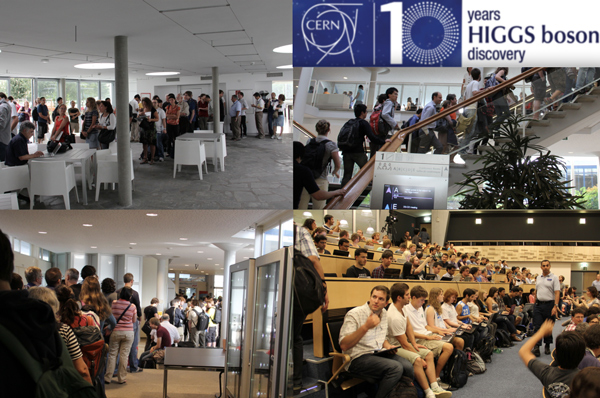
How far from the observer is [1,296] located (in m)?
1.28

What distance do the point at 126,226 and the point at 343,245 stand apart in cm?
466

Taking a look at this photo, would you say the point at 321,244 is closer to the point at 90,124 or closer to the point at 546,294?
the point at 546,294

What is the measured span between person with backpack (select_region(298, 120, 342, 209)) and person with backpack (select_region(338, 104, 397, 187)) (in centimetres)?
7

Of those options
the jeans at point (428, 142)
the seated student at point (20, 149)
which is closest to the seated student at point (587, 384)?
the jeans at point (428, 142)

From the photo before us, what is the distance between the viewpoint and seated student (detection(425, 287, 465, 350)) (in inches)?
196

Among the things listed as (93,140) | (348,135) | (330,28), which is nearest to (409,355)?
(348,135)

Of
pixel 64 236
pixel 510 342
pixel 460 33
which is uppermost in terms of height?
pixel 460 33

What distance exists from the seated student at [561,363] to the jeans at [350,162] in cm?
256

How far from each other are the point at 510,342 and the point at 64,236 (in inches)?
271

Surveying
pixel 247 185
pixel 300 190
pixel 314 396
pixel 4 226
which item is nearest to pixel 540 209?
pixel 300 190

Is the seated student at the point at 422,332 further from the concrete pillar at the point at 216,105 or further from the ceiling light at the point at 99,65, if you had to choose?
the concrete pillar at the point at 216,105

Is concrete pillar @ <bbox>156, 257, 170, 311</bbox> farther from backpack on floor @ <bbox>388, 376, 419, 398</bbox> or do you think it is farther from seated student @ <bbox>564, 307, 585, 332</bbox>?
seated student @ <bbox>564, 307, 585, 332</bbox>

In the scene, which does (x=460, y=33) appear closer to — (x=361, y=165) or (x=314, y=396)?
(x=361, y=165)

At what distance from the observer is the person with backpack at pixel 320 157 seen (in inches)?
196
